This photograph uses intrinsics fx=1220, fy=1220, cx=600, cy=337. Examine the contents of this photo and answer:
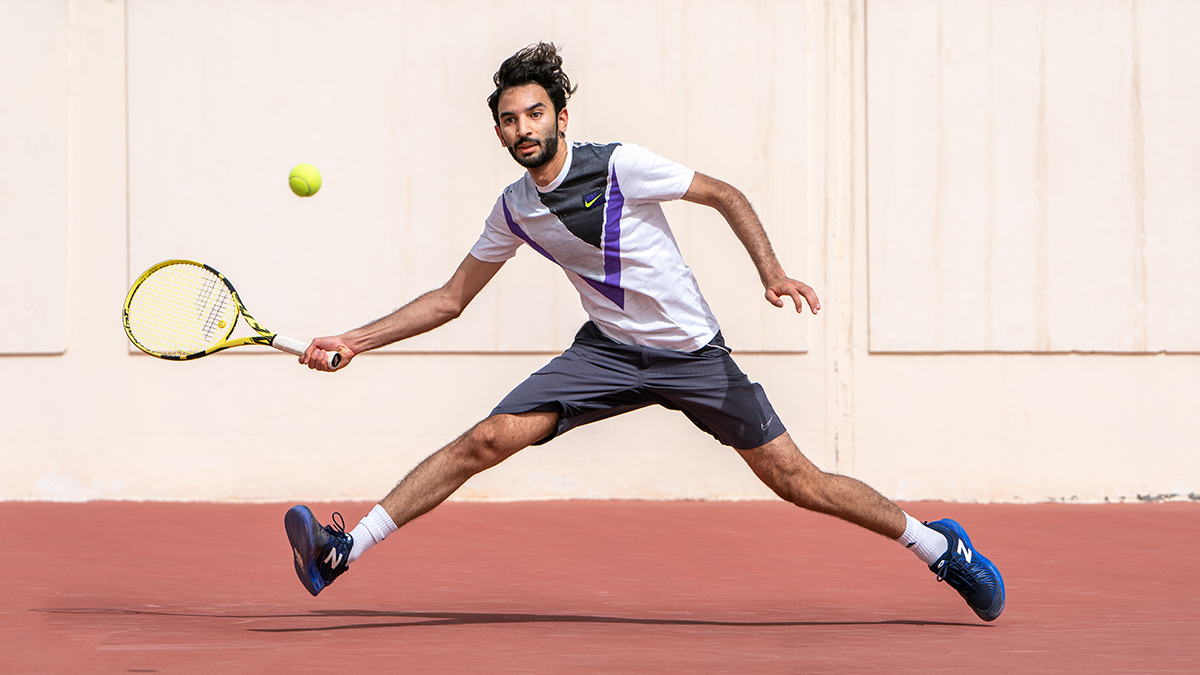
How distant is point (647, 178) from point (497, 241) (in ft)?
1.82

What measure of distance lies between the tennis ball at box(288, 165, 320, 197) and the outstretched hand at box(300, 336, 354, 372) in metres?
2.00

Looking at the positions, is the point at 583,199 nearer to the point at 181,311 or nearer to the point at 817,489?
the point at 817,489

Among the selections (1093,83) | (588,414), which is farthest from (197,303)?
(1093,83)

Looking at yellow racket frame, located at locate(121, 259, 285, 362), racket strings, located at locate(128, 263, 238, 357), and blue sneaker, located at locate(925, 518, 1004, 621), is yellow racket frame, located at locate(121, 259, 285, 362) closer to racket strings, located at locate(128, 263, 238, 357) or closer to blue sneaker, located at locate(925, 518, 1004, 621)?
racket strings, located at locate(128, 263, 238, 357)

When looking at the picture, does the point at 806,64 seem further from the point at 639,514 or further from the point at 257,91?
the point at 257,91

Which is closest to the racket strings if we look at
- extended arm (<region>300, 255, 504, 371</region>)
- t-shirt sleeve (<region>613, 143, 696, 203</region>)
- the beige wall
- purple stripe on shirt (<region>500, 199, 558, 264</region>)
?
extended arm (<region>300, 255, 504, 371</region>)

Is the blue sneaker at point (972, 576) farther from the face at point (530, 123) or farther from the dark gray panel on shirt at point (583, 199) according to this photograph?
the face at point (530, 123)

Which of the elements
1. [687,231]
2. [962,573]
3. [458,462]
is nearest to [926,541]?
[962,573]

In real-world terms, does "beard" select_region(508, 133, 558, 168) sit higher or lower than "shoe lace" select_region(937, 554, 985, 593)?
higher

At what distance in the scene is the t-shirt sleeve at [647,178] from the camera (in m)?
3.88

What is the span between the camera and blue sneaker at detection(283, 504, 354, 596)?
11.8ft

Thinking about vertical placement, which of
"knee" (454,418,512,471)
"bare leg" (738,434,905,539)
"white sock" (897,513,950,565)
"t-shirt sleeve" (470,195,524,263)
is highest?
"t-shirt sleeve" (470,195,524,263)

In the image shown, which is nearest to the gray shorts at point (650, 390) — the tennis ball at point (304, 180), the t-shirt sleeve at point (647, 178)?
the t-shirt sleeve at point (647, 178)

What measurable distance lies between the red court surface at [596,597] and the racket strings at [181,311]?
37.2 inches
